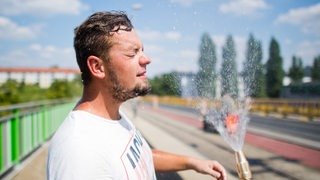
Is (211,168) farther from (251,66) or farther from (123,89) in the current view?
(251,66)

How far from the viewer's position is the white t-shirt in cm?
117

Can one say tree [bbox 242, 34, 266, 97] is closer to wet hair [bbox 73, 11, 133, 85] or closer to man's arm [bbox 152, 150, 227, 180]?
man's arm [bbox 152, 150, 227, 180]

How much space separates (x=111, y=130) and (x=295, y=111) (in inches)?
1056

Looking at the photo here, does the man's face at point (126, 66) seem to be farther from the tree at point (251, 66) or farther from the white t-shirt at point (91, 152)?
the tree at point (251, 66)

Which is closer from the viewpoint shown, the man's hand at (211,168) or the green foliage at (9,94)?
the man's hand at (211,168)

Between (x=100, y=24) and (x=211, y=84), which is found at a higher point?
(x=100, y=24)

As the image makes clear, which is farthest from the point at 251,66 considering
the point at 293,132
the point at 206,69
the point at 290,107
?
the point at 290,107

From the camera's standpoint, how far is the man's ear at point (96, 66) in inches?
59.1

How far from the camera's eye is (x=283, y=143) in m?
11.0

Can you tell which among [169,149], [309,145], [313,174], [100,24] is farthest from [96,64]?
[309,145]

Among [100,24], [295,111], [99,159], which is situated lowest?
[295,111]

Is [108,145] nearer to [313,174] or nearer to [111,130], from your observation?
[111,130]

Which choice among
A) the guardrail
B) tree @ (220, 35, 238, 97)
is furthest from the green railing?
the guardrail

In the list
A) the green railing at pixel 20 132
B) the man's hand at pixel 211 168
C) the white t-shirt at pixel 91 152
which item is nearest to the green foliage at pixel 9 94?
the green railing at pixel 20 132
